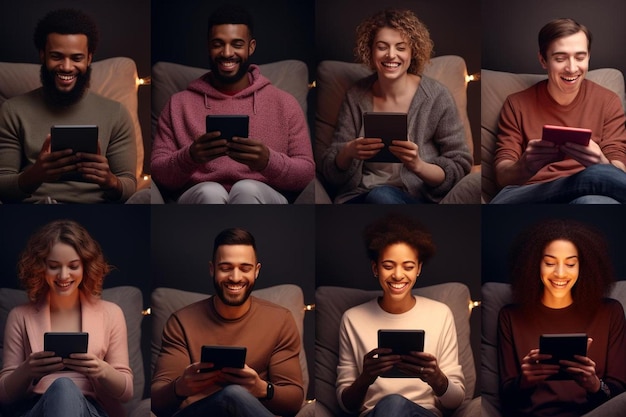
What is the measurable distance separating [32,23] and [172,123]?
682 millimetres

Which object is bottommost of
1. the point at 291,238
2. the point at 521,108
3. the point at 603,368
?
the point at 603,368

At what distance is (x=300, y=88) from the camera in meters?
3.67

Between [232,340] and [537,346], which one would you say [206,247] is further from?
[537,346]

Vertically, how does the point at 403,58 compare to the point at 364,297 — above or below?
above

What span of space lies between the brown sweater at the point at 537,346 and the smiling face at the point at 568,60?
867 millimetres

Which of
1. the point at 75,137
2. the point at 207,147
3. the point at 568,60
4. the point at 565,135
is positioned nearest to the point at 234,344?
the point at 207,147

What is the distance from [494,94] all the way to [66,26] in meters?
1.69

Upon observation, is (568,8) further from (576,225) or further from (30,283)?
(30,283)

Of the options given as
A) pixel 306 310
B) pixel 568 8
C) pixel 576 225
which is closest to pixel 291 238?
pixel 306 310

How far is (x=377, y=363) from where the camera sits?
11.5ft

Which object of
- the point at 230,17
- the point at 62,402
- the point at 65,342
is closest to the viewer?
the point at 62,402

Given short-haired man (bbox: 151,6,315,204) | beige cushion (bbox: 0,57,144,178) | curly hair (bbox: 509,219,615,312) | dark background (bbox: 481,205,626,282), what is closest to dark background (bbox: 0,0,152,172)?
beige cushion (bbox: 0,57,144,178)

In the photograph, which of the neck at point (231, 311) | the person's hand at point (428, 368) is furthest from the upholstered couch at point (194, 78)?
the person's hand at point (428, 368)

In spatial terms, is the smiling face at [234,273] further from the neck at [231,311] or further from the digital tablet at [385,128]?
the digital tablet at [385,128]
